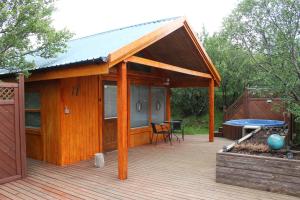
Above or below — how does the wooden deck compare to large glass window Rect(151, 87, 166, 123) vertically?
below

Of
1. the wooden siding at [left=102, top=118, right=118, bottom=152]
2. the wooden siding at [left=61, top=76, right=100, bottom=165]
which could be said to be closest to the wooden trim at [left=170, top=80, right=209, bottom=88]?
the wooden siding at [left=102, top=118, right=118, bottom=152]

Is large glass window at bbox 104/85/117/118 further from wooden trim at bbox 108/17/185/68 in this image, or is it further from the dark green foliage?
the dark green foliage

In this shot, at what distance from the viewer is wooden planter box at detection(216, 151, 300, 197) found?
419 cm

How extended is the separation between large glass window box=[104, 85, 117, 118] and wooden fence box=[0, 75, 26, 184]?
99.5 inches

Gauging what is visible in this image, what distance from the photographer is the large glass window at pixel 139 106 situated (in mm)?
8305

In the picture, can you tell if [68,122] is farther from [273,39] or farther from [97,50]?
[273,39]

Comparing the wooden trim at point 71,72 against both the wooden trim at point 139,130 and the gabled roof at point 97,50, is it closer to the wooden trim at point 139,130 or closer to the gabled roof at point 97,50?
the gabled roof at point 97,50

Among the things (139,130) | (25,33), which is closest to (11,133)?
(25,33)

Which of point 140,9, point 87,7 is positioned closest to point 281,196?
point 87,7

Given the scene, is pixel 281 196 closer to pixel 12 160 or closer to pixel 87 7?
pixel 12 160

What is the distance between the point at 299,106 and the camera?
486 centimetres

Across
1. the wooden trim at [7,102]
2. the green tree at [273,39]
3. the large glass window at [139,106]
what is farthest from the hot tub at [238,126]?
the wooden trim at [7,102]

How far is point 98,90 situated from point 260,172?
4.28 m

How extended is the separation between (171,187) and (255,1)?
388 cm
